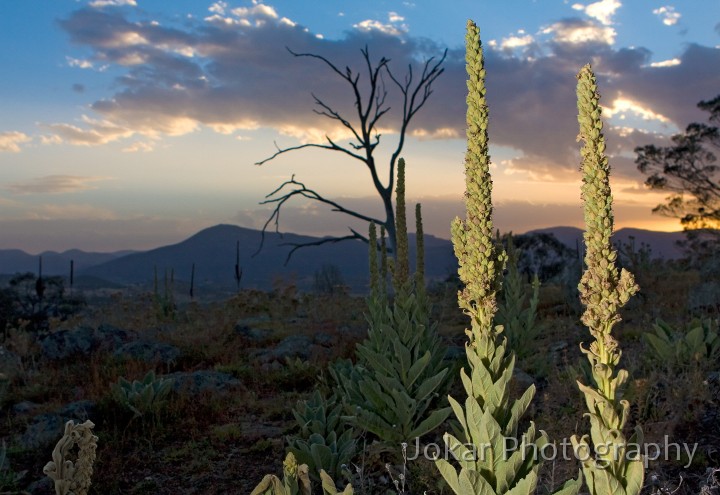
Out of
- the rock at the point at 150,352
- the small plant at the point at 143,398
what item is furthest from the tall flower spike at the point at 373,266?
the rock at the point at 150,352

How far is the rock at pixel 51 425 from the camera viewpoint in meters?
7.65

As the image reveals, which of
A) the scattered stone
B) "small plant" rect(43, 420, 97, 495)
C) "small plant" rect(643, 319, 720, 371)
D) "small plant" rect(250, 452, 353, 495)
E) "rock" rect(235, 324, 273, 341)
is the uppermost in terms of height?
"small plant" rect(43, 420, 97, 495)

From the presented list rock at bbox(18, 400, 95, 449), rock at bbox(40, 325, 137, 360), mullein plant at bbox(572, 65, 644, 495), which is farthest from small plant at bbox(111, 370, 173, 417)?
mullein plant at bbox(572, 65, 644, 495)

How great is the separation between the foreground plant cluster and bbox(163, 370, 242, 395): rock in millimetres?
45

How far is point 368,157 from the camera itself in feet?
91.0

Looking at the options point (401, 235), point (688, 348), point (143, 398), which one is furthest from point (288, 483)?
point (688, 348)

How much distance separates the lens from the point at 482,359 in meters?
3.50

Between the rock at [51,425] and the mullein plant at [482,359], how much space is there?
6.09 m

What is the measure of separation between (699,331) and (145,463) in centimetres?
770

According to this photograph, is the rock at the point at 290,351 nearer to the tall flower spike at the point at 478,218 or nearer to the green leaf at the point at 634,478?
the tall flower spike at the point at 478,218

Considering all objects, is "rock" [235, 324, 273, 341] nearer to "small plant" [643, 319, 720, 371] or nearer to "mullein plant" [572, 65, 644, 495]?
"small plant" [643, 319, 720, 371]

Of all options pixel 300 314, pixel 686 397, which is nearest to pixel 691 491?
pixel 686 397

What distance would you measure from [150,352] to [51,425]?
14.2 ft

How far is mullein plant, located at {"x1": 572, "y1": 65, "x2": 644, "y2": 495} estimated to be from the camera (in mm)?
3117
